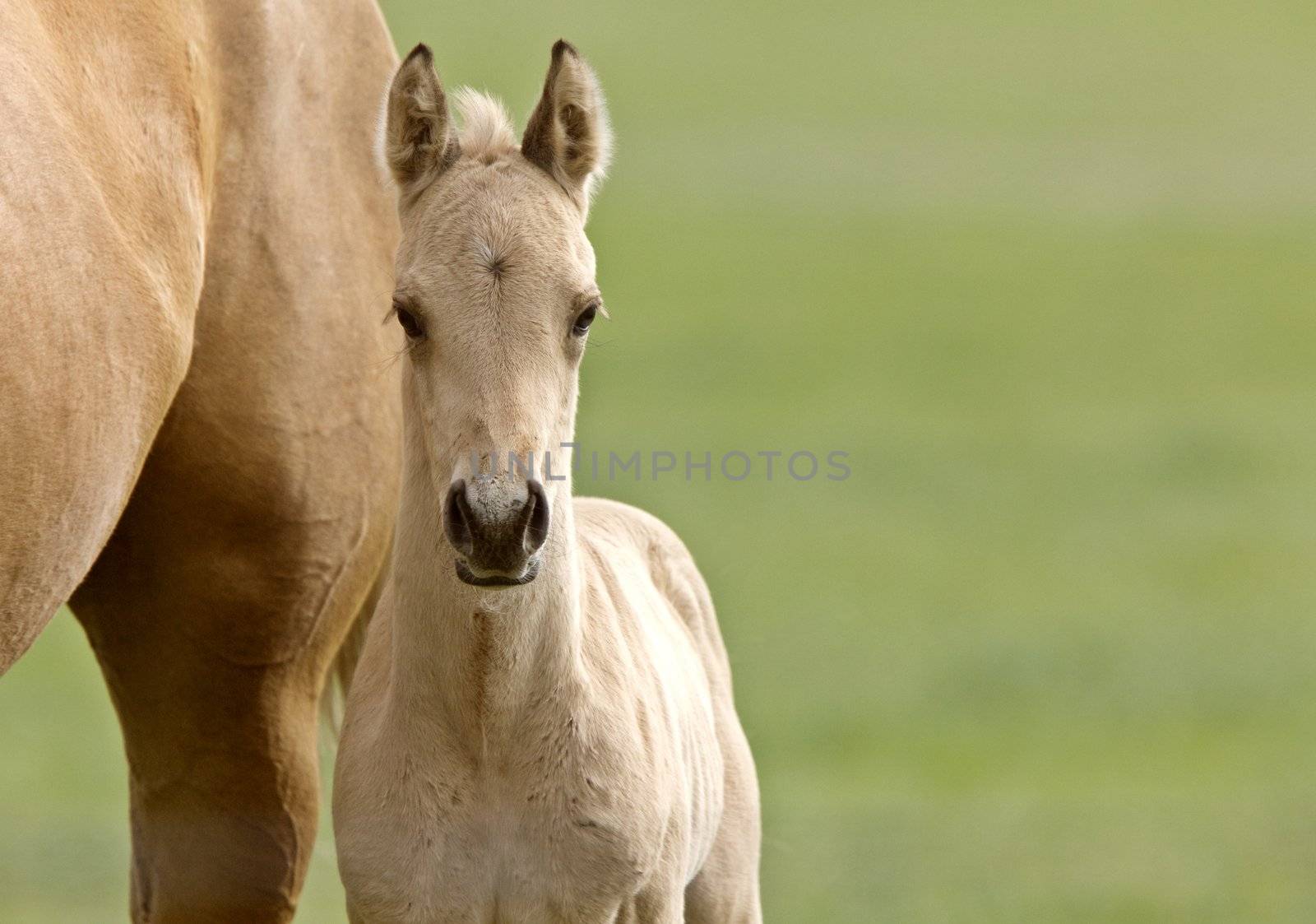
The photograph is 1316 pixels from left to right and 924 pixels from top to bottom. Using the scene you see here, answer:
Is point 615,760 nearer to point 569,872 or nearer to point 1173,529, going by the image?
point 569,872

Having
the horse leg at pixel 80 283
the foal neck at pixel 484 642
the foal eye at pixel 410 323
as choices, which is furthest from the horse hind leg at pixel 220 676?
the foal eye at pixel 410 323

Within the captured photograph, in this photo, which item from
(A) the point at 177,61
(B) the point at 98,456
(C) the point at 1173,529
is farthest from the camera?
(C) the point at 1173,529

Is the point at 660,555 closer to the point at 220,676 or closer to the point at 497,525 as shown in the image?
the point at 220,676

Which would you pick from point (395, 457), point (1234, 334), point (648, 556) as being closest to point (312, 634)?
point (395, 457)

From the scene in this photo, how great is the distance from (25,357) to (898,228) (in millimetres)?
20659

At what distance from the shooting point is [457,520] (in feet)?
8.09

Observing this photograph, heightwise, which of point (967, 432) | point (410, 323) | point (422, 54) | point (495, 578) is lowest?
point (967, 432)

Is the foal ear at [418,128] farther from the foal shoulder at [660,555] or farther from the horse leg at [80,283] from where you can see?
the foal shoulder at [660,555]

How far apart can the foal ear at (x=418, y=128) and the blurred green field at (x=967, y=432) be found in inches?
36.6

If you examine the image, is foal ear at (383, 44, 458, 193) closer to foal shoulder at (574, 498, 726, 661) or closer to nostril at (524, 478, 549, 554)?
nostril at (524, 478, 549, 554)

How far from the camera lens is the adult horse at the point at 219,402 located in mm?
2898

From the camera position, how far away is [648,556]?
11.6 feet

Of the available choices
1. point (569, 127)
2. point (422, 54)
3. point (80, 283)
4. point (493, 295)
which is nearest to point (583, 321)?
point (493, 295)

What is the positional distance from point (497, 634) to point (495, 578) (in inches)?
10.6
